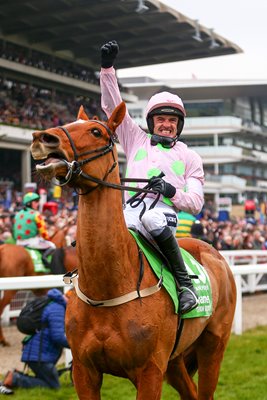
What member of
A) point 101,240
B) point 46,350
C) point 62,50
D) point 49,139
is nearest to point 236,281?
point 46,350

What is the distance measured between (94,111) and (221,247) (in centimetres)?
2160

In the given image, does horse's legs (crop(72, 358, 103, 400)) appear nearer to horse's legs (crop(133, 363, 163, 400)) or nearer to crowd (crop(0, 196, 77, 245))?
horse's legs (crop(133, 363, 163, 400))

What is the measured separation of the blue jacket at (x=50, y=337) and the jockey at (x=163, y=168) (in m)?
1.97

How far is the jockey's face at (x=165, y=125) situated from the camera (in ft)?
12.8

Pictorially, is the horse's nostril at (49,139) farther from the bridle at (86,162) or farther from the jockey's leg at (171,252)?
the jockey's leg at (171,252)

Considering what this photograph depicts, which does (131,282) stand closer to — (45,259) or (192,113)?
(45,259)

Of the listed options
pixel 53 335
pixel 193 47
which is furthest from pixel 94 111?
pixel 53 335

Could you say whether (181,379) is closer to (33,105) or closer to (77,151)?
(77,151)

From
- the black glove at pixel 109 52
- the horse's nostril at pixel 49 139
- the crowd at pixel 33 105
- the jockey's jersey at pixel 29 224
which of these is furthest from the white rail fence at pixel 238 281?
the crowd at pixel 33 105

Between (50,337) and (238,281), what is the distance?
3560mm

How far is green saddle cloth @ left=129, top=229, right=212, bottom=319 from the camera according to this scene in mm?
3365

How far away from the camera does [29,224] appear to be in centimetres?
904

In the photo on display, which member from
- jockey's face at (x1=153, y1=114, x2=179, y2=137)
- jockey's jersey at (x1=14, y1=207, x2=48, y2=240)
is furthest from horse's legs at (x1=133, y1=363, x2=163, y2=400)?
jockey's jersey at (x1=14, y1=207, x2=48, y2=240)

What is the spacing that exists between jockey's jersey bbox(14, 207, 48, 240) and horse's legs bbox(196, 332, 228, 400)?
5.10m
